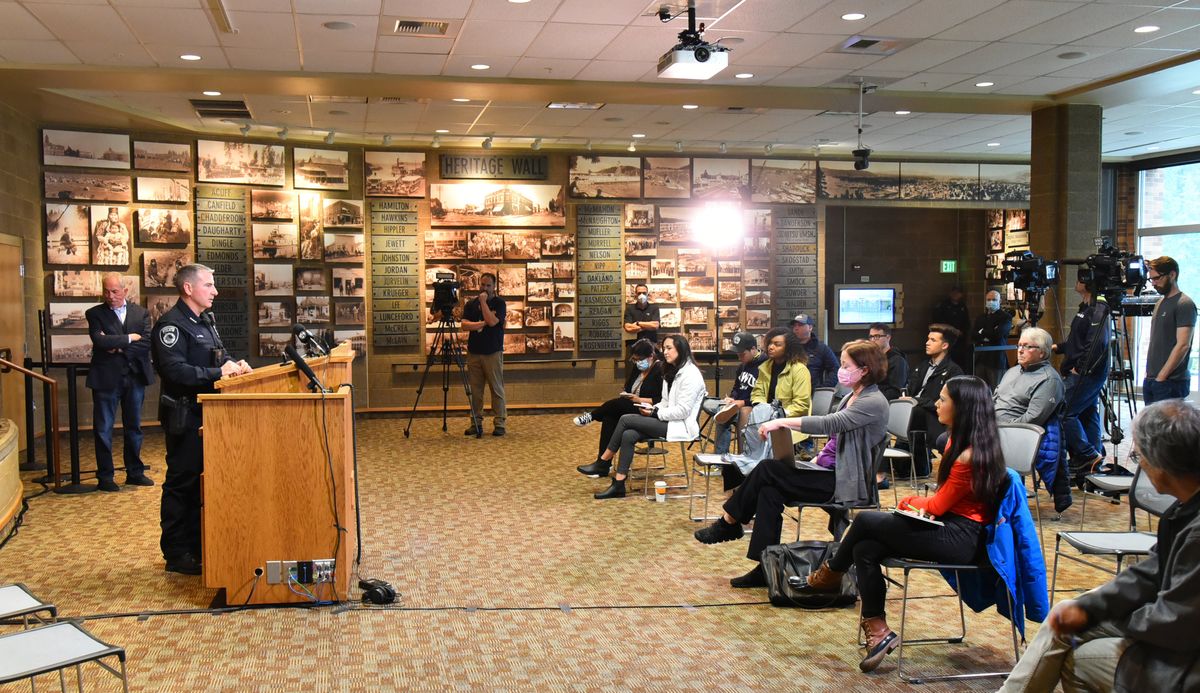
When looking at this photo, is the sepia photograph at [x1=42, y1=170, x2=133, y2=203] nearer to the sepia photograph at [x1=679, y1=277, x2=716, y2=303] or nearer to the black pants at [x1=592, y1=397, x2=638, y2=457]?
the black pants at [x1=592, y1=397, x2=638, y2=457]

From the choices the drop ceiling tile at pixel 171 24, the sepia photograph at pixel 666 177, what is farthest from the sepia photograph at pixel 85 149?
the sepia photograph at pixel 666 177

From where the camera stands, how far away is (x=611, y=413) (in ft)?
26.8

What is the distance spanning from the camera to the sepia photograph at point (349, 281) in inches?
484

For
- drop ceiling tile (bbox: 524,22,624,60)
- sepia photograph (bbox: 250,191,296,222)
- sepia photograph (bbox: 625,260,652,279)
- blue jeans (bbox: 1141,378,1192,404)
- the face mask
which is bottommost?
blue jeans (bbox: 1141,378,1192,404)

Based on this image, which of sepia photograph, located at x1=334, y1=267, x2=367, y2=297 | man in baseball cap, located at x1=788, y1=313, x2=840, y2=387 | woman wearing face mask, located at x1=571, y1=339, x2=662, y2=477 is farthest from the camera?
sepia photograph, located at x1=334, y1=267, x2=367, y2=297

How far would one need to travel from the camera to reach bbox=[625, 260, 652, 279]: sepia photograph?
43.6ft

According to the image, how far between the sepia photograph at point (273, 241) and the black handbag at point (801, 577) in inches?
349

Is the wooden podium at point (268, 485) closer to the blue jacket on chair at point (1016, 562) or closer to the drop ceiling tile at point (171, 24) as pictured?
the blue jacket on chair at point (1016, 562)

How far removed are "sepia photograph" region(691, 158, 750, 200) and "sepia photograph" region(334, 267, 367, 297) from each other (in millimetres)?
4686

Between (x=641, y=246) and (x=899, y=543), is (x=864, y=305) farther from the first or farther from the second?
(x=899, y=543)

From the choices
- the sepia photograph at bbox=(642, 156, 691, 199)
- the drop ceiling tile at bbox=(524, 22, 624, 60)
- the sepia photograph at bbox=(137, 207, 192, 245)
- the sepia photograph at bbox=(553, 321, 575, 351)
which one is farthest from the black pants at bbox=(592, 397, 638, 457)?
the sepia photograph at bbox=(137, 207, 192, 245)

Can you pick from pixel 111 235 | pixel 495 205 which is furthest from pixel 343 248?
pixel 111 235

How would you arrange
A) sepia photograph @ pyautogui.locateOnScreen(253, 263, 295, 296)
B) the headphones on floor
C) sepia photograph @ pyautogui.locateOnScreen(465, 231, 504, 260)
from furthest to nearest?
sepia photograph @ pyautogui.locateOnScreen(465, 231, 504, 260), sepia photograph @ pyautogui.locateOnScreen(253, 263, 295, 296), the headphones on floor

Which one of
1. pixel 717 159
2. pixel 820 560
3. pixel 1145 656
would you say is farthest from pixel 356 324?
pixel 1145 656
